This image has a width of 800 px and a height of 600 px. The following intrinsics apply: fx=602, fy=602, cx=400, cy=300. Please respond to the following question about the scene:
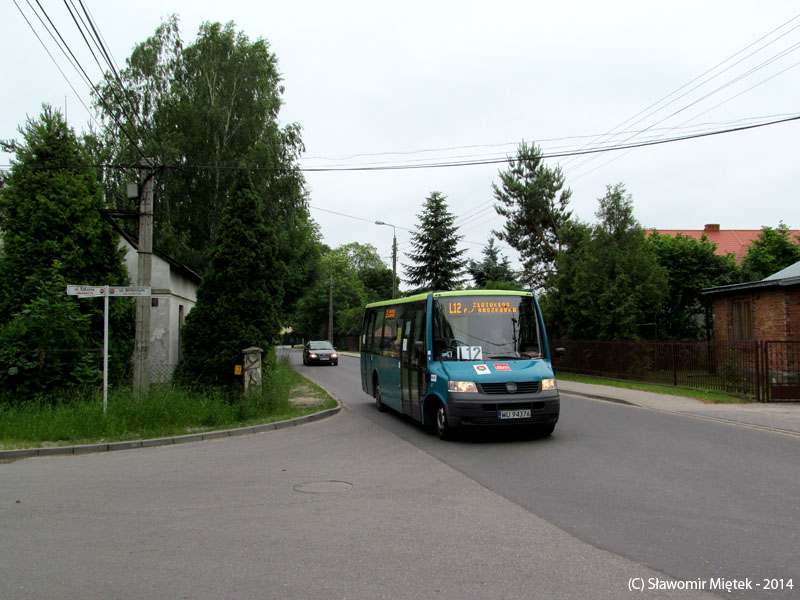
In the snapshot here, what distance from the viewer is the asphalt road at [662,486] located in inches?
176

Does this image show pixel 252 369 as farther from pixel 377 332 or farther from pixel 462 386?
pixel 462 386

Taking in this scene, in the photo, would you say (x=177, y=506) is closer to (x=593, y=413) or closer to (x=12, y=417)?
(x=12, y=417)

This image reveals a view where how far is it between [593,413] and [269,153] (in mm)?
21992

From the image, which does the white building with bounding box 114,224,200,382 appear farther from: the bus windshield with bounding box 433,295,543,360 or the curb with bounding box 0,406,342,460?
the bus windshield with bounding box 433,295,543,360

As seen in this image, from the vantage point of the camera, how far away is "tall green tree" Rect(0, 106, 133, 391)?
14.4 meters

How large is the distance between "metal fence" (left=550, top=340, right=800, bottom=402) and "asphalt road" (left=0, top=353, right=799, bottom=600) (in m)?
6.76

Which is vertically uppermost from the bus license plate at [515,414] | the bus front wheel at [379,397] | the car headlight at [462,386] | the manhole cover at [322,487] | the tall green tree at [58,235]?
the tall green tree at [58,235]

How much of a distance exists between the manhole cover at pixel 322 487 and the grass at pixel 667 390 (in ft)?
39.7

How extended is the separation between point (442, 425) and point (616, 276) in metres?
16.0

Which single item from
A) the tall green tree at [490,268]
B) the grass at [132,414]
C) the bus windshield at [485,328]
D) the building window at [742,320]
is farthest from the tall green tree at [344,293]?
the bus windshield at [485,328]

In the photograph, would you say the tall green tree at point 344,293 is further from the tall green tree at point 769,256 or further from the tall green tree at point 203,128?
the tall green tree at point 769,256

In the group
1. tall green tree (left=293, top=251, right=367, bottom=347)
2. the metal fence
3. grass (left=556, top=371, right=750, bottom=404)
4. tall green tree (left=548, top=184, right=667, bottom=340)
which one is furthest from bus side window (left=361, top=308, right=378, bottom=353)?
tall green tree (left=293, top=251, right=367, bottom=347)

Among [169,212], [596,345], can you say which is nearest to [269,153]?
[169,212]

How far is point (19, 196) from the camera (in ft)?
48.4
